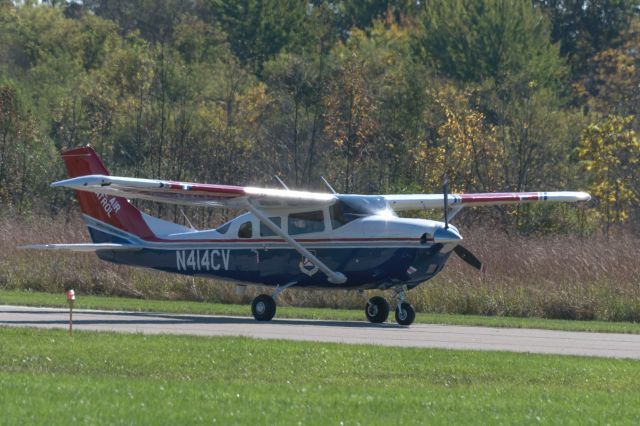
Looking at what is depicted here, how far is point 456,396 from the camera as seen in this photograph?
1348 centimetres

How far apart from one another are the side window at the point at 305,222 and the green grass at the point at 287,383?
6167 mm

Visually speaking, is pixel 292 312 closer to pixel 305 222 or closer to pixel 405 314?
pixel 305 222

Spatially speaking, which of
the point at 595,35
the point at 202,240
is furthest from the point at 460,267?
the point at 595,35

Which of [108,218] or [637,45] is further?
[637,45]

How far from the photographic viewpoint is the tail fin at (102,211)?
26.5 meters

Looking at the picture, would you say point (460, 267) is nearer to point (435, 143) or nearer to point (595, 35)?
point (435, 143)

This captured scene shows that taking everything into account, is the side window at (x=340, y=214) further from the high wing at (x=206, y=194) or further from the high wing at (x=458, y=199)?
the high wing at (x=458, y=199)

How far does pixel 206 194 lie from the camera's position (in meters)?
23.2

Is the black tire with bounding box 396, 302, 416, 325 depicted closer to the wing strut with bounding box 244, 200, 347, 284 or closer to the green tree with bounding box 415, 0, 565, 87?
the wing strut with bounding box 244, 200, 347, 284

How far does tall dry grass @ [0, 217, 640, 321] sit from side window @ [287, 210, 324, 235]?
5421 millimetres

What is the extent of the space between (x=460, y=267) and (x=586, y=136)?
48.7 feet

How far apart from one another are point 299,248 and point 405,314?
235 cm

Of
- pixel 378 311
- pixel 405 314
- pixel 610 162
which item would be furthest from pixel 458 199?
pixel 610 162

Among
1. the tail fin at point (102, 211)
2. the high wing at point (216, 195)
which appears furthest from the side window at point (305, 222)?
the tail fin at point (102, 211)
